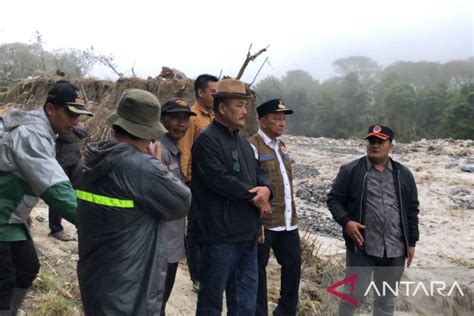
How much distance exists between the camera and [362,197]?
3.37 metres

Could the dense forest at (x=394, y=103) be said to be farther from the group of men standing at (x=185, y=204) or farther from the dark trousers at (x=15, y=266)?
the dark trousers at (x=15, y=266)

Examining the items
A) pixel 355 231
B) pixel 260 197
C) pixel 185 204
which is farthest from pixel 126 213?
pixel 355 231

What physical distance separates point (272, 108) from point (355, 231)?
43.7 inches

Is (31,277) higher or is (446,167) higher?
(31,277)

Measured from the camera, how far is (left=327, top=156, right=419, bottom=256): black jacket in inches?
132

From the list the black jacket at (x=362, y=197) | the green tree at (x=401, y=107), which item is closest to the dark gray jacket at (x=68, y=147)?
the black jacket at (x=362, y=197)

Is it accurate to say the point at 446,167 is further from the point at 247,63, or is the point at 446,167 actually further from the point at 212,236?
the point at 212,236

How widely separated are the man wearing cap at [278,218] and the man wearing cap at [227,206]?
39cm

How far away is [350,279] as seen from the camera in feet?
11.4

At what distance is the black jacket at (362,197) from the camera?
337cm

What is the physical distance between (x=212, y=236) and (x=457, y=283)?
3.43 m

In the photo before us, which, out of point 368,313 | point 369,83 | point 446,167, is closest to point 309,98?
point 369,83

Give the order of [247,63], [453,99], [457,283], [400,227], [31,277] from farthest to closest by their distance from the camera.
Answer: [453,99] → [247,63] → [457,283] → [400,227] → [31,277]

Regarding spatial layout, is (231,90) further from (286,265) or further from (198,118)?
(286,265)
